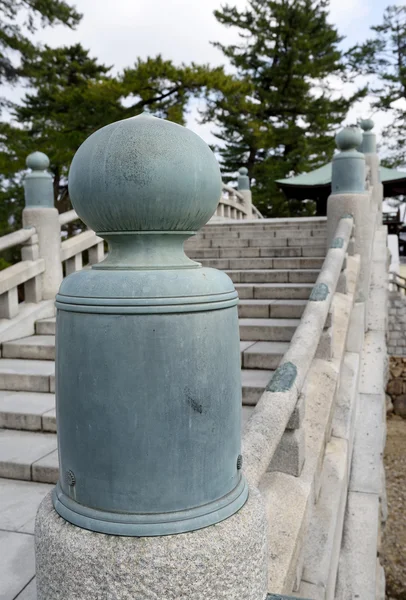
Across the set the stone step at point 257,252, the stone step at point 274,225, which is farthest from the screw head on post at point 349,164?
the stone step at point 274,225

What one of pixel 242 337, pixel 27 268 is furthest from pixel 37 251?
pixel 242 337

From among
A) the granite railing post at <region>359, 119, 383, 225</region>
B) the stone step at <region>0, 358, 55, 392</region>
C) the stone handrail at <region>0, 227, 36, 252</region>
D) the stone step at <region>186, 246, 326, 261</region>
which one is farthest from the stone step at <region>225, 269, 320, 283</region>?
the granite railing post at <region>359, 119, 383, 225</region>

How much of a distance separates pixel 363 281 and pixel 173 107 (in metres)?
10.3

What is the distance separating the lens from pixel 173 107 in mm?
14367

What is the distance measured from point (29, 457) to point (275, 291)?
318cm

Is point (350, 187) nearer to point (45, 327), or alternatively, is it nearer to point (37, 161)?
point (37, 161)

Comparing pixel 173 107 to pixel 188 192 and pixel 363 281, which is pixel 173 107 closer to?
pixel 363 281

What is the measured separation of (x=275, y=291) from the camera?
542 centimetres

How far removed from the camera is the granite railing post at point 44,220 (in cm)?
546

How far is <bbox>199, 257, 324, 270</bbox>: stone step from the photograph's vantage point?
6133mm

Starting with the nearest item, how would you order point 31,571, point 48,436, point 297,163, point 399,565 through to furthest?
point 31,571
point 48,436
point 399,565
point 297,163

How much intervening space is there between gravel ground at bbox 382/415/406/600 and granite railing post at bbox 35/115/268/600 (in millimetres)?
5593

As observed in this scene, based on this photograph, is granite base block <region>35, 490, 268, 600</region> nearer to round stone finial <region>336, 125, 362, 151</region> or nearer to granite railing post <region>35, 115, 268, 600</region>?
granite railing post <region>35, 115, 268, 600</region>

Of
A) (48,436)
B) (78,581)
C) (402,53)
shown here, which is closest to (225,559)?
(78,581)
